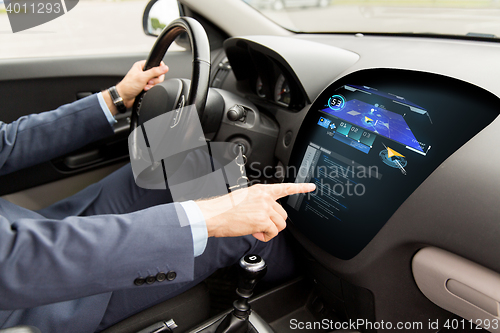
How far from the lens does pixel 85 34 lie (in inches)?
68.2

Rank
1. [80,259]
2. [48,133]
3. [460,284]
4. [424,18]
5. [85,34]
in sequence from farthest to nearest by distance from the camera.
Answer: [85,34]
[424,18]
[48,133]
[460,284]
[80,259]

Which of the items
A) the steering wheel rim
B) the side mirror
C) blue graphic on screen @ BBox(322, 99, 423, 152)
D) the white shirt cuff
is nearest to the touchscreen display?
blue graphic on screen @ BBox(322, 99, 423, 152)

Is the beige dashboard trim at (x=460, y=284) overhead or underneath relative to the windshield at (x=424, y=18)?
underneath

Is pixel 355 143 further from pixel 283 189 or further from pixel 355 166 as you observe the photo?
pixel 283 189

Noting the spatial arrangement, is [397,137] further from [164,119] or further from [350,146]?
[164,119]

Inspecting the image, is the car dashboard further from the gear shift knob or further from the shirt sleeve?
the shirt sleeve

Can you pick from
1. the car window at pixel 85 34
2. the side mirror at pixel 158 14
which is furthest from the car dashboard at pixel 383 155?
the car window at pixel 85 34

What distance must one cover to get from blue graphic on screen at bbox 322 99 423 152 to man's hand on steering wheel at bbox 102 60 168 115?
59 centimetres

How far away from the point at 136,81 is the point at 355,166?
0.75m

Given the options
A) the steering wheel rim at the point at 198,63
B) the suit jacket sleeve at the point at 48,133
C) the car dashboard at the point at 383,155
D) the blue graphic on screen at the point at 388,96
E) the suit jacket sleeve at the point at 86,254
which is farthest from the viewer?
the suit jacket sleeve at the point at 48,133

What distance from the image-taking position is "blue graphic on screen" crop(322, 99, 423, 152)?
2.43 feet

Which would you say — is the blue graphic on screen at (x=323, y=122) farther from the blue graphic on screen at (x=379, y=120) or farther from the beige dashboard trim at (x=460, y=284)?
Result: the beige dashboard trim at (x=460, y=284)

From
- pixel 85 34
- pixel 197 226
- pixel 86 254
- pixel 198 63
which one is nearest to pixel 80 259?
pixel 86 254

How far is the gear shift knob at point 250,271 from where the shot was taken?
0.82 metres
